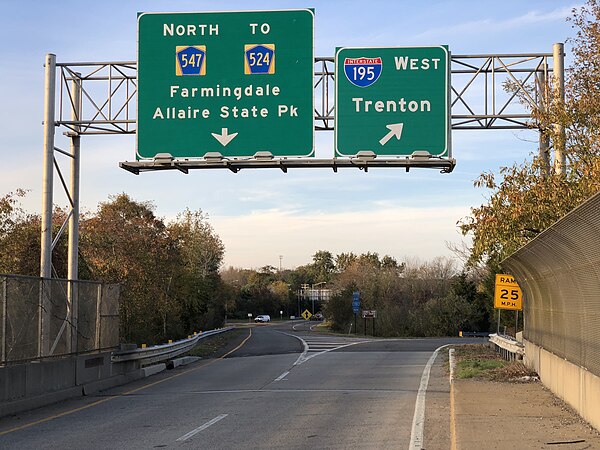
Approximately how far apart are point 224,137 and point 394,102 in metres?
3.96

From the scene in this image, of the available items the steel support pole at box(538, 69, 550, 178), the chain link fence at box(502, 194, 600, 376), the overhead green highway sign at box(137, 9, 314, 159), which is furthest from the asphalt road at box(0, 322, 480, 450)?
the steel support pole at box(538, 69, 550, 178)

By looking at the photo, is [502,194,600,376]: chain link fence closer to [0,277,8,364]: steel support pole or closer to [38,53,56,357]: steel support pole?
[0,277,8,364]: steel support pole

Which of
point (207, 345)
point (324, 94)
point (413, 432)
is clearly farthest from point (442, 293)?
point (413, 432)

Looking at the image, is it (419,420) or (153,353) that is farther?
(153,353)

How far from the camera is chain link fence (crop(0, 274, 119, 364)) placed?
49.2 feet

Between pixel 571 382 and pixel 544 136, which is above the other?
pixel 544 136

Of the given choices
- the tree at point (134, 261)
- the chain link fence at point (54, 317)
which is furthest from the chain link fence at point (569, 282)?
the tree at point (134, 261)

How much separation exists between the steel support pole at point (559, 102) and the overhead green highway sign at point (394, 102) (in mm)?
2421

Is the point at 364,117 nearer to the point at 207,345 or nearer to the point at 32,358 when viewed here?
the point at 32,358

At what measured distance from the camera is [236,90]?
18.1m

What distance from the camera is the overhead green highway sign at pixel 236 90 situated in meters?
18.1

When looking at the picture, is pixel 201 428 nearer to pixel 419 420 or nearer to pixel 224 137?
pixel 419 420

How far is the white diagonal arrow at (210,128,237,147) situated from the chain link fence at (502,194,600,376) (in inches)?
271

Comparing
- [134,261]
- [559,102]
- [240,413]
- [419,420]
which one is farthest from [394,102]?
[134,261]
